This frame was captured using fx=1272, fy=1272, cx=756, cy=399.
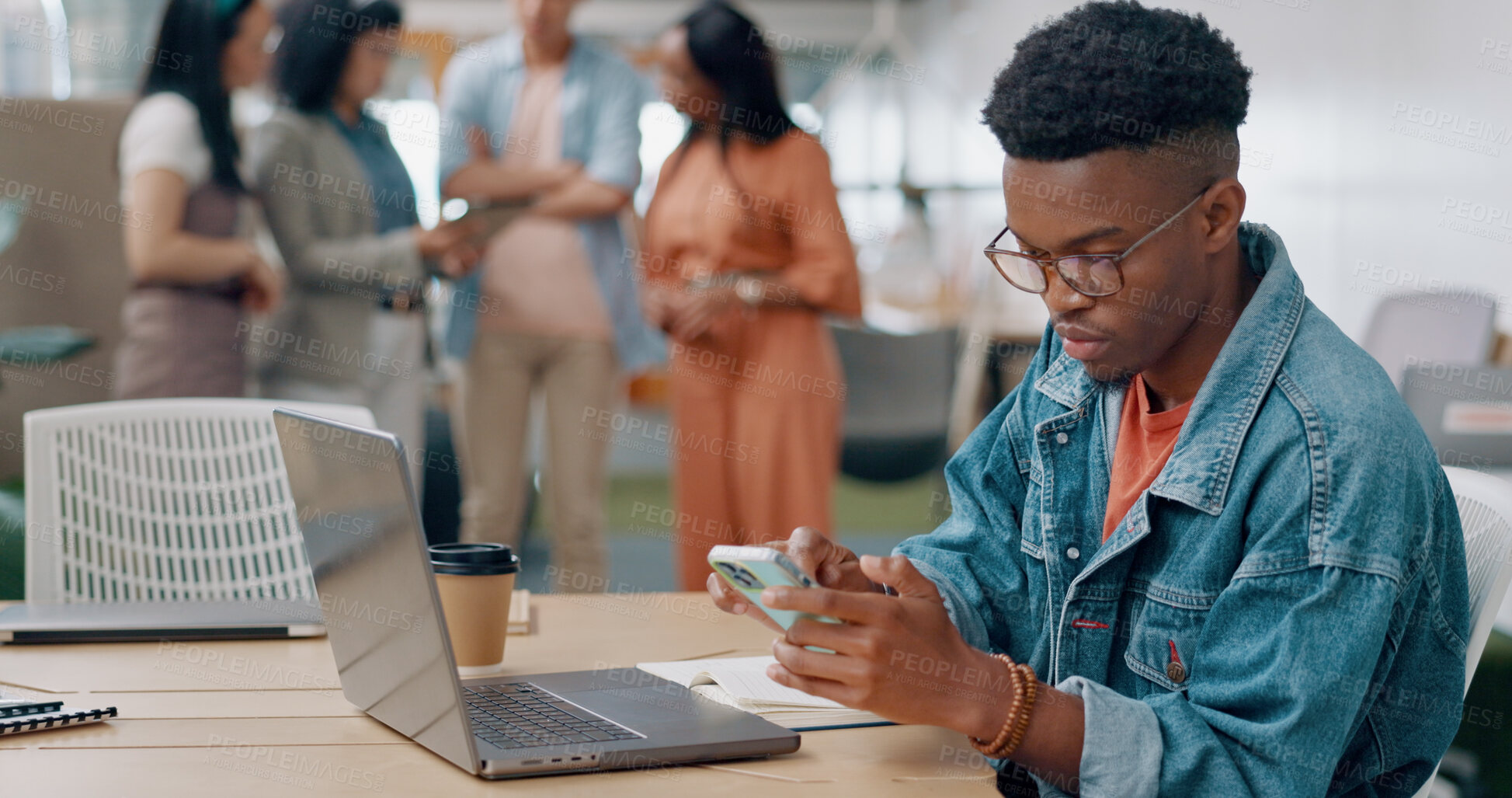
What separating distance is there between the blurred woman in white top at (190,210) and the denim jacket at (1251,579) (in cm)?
175

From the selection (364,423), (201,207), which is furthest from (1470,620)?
(201,207)

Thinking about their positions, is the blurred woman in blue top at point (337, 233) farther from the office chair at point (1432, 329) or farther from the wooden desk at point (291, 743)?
the office chair at point (1432, 329)

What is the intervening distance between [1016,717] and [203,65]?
214 cm

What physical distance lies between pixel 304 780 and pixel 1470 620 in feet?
3.04

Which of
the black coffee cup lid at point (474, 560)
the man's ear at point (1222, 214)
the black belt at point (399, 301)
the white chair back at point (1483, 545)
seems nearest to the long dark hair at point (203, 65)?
the black belt at point (399, 301)

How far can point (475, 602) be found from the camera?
44.6 inches

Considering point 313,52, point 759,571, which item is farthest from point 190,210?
point 759,571

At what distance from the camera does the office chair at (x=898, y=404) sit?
4188 millimetres

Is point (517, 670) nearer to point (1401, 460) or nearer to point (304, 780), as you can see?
point (304, 780)

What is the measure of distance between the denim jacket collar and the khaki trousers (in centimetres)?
214

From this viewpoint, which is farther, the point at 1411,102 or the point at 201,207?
the point at 1411,102

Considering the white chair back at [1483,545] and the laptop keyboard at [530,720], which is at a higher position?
the white chair back at [1483,545]

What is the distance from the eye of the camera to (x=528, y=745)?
2.90 ft

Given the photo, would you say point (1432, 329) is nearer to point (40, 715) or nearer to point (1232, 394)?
point (1232, 394)
